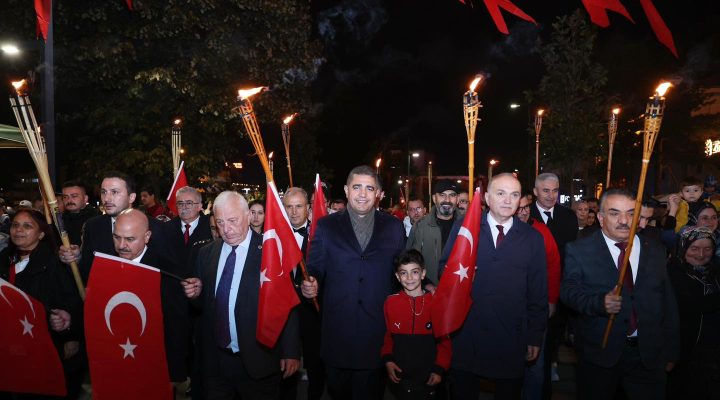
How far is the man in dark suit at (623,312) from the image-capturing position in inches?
164

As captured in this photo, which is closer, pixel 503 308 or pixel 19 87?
pixel 19 87

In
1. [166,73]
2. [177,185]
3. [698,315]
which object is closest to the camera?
[698,315]

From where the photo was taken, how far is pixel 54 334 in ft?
14.5

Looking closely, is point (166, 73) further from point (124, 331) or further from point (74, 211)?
point (124, 331)

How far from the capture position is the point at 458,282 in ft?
14.1

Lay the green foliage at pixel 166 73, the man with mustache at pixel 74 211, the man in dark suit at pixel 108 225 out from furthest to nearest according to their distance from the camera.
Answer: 1. the green foliage at pixel 166 73
2. the man with mustache at pixel 74 211
3. the man in dark suit at pixel 108 225

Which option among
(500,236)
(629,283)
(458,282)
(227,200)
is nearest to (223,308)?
(227,200)

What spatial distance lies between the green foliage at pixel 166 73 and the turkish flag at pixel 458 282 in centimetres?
1027

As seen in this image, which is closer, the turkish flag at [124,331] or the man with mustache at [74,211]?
the turkish flag at [124,331]

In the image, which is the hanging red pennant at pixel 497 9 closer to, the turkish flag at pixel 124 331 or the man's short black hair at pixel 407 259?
the man's short black hair at pixel 407 259

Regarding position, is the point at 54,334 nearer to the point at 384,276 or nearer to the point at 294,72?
the point at 384,276

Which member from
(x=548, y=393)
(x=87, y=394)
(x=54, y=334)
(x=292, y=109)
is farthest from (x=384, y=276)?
(x=292, y=109)

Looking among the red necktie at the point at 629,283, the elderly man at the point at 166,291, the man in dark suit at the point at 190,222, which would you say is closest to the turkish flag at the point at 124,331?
the elderly man at the point at 166,291

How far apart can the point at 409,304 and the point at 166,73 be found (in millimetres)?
10287
